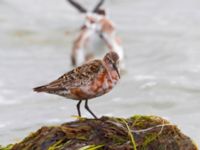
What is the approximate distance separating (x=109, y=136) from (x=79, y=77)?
1.94 feet

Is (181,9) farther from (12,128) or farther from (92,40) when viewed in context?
(12,128)

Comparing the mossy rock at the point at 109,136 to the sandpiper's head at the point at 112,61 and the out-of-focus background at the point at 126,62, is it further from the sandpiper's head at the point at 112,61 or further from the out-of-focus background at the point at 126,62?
the out-of-focus background at the point at 126,62

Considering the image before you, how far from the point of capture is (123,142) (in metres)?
7.30

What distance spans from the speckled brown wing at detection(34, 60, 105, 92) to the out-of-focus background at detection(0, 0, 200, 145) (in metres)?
3.68

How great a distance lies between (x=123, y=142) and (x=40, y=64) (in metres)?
10.4

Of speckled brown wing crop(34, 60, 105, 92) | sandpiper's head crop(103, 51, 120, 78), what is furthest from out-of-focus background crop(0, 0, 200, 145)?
sandpiper's head crop(103, 51, 120, 78)

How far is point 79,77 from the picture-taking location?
292 inches

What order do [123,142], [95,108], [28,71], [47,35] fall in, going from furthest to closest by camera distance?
[47,35] < [28,71] < [95,108] < [123,142]

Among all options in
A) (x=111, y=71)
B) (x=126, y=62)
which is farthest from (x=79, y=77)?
(x=126, y=62)

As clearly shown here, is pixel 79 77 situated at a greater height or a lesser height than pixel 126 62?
lesser

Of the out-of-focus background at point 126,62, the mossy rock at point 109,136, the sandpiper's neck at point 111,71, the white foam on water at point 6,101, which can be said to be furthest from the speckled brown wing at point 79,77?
the white foam on water at point 6,101

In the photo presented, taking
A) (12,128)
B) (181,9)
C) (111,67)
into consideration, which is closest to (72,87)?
(111,67)

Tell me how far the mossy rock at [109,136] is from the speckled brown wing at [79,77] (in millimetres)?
341

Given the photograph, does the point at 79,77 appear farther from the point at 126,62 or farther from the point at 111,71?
the point at 126,62
